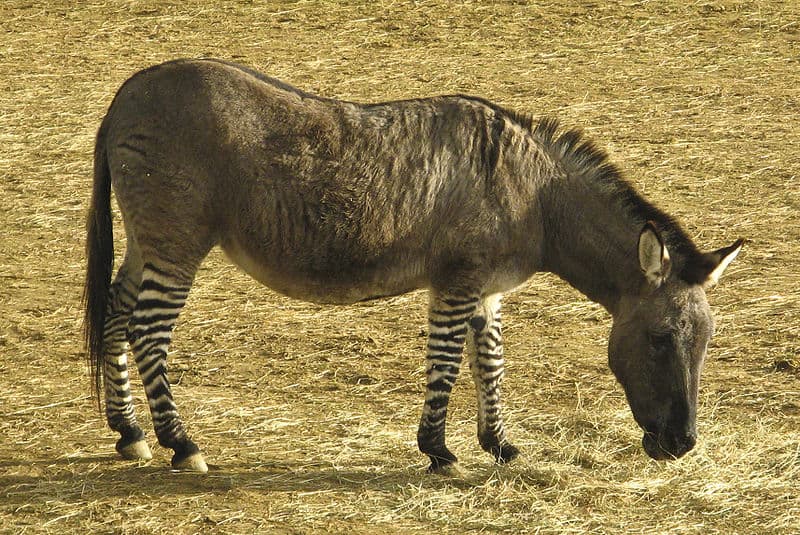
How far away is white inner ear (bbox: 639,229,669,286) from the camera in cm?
688

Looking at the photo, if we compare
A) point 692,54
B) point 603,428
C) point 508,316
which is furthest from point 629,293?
point 692,54

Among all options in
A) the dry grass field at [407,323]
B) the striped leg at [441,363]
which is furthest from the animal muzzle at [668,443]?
the striped leg at [441,363]

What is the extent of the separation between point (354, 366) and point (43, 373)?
2.30 meters

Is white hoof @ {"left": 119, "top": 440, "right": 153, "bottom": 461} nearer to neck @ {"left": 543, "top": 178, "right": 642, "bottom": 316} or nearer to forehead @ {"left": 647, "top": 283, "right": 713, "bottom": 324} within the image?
neck @ {"left": 543, "top": 178, "right": 642, "bottom": 316}

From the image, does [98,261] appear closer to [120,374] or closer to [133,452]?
[120,374]

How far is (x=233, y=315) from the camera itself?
9.96m

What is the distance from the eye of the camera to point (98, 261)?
24.4ft

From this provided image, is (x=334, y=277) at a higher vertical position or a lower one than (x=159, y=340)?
higher

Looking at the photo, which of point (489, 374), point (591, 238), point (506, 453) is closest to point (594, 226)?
point (591, 238)

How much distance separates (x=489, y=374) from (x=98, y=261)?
255 cm

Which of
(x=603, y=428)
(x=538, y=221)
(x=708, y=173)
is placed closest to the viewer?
(x=538, y=221)

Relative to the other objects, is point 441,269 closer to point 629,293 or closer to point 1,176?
point 629,293

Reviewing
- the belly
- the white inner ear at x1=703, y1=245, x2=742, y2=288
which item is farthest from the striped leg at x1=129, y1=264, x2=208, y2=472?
the white inner ear at x1=703, y1=245, x2=742, y2=288

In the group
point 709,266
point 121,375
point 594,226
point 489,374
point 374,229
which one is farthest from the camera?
point 489,374
